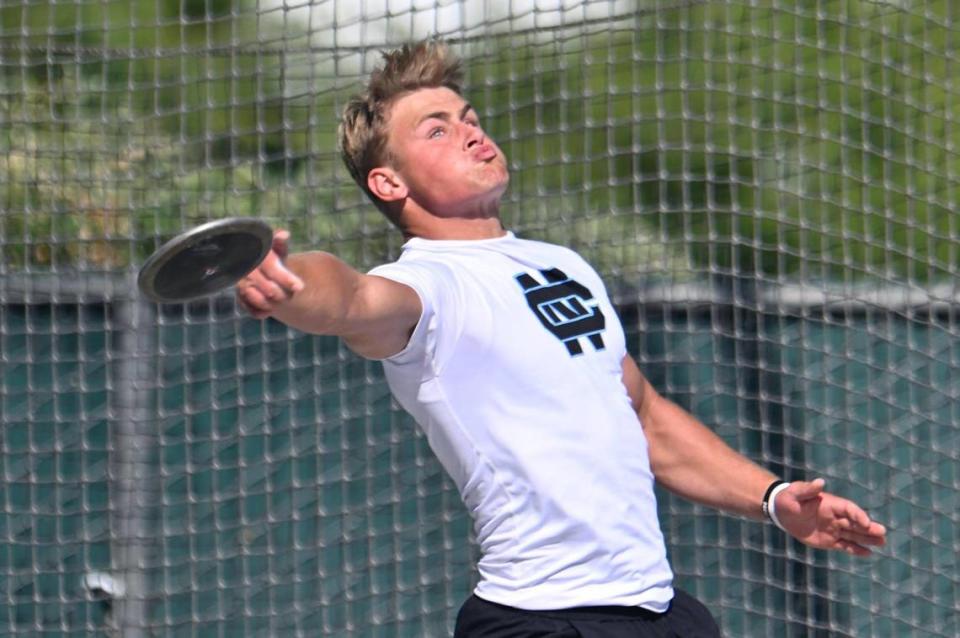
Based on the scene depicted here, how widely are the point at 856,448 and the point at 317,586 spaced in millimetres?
1786

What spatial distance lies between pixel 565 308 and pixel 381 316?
522 mm

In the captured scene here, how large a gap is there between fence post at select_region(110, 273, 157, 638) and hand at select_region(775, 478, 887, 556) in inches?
97.5

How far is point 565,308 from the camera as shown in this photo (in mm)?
2732

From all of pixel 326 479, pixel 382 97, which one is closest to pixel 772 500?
pixel 382 97

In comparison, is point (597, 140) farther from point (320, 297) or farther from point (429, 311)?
point (320, 297)

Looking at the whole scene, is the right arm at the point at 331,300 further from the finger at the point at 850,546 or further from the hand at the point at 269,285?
the finger at the point at 850,546

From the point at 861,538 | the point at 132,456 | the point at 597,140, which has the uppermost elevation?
the point at 597,140

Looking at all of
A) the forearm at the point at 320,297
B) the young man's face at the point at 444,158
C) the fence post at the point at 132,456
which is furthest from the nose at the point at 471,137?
the fence post at the point at 132,456

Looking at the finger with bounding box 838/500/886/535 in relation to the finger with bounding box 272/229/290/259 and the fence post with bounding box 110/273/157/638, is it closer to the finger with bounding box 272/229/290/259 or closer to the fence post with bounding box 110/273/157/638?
the finger with bounding box 272/229/290/259

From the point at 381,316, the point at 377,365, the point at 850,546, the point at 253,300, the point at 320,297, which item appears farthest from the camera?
the point at 377,365

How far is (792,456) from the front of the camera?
480cm

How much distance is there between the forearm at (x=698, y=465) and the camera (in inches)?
117

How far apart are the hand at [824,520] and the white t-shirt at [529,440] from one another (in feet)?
1.05

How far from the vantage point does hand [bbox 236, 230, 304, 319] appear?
6.40ft
